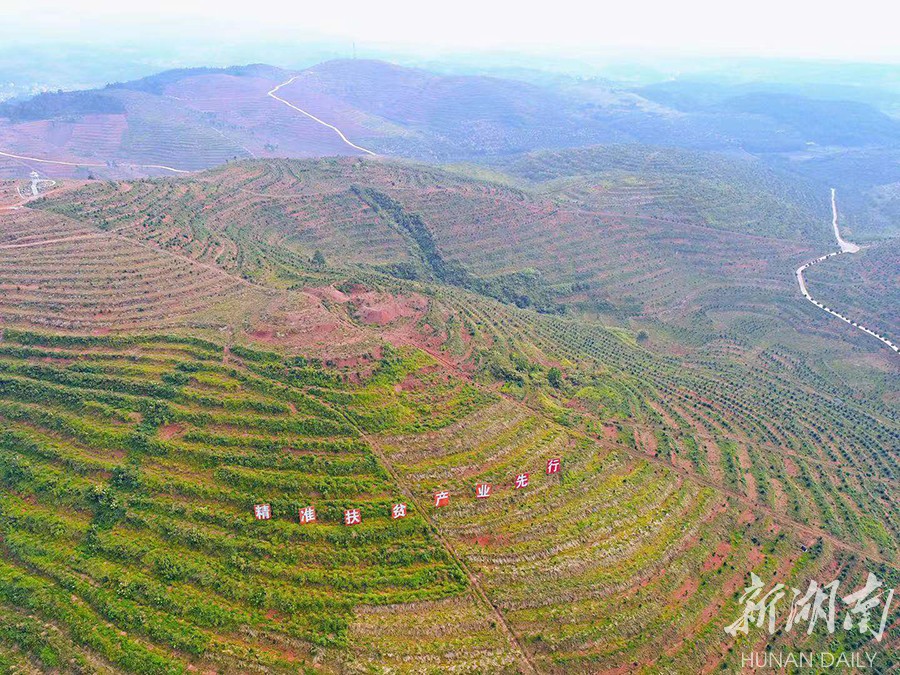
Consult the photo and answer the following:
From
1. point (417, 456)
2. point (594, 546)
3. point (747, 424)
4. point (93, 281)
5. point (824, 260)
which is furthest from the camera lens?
point (824, 260)

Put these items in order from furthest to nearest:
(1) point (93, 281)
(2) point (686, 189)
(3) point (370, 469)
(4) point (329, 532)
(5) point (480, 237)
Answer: (2) point (686, 189)
(5) point (480, 237)
(1) point (93, 281)
(3) point (370, 469)
(4) point (329, 532)

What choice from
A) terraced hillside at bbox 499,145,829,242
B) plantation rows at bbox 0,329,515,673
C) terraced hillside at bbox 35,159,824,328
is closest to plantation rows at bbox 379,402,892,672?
plantation rows at bbox 0,329,515,673

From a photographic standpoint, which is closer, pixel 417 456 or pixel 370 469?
pixel 370 469

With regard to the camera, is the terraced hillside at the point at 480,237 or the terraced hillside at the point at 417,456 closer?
the terraced hillside at the point at 417,456

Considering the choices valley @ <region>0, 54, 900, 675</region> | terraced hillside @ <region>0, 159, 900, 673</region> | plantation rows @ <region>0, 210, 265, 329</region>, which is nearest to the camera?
valley @ <region>0, 54, 900, 675</region>

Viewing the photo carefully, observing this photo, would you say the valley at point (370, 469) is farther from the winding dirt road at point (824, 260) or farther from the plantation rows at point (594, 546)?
the winding dirt road at point (824, 260)

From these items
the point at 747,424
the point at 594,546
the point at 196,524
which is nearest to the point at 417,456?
the point at 594,546

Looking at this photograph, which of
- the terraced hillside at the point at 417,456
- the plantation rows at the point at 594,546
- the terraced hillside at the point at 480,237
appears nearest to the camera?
the terraced hillside at the point at 417,456

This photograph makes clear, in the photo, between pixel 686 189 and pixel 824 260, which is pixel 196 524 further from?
pixel 686 189

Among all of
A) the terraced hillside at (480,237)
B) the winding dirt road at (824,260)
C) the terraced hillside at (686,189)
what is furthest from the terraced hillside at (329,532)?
the terraced hillside at (686,189)

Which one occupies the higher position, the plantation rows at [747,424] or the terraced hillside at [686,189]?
the terraced hillside at [686,189]

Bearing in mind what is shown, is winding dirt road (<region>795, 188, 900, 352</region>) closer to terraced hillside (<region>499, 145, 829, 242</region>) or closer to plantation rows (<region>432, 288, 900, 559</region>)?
terraced hillside (<region>499, 145, 829, 242</region>)

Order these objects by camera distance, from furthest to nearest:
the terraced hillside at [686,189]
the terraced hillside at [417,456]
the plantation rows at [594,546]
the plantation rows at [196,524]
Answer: the terraced hillside at [686,189]
the plantation rows at [594,546]
the terraced hillside at [417,456]
the plantation rows at [196,524]

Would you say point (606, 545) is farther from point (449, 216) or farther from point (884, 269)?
point (884, 269)
